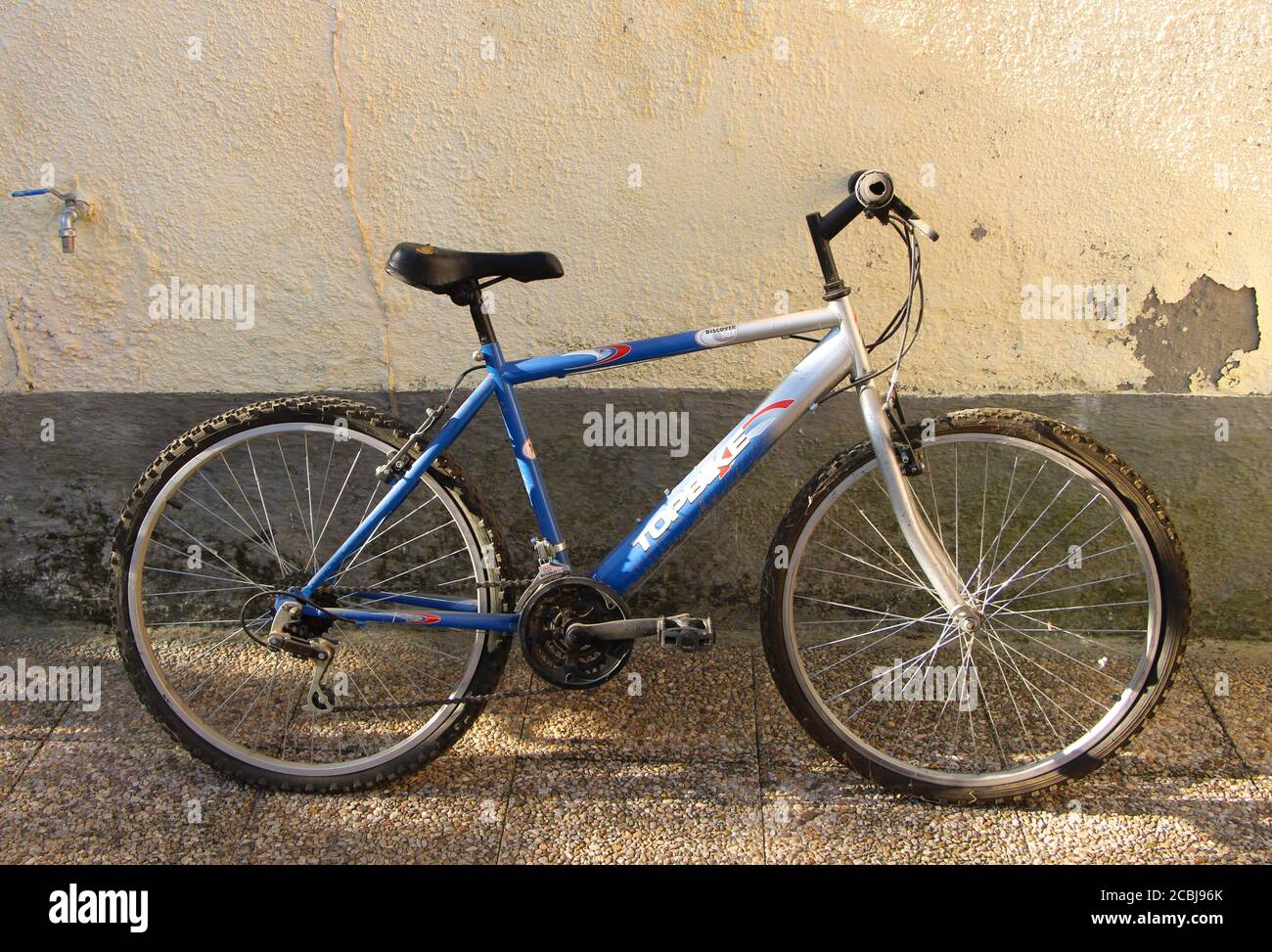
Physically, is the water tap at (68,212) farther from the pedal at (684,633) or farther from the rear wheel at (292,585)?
the pedal at (684,633)

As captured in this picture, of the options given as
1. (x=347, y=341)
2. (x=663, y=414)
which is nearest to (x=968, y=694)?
(x=663, y=414)

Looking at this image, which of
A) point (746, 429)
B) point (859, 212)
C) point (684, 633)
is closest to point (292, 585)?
point (684, 633)

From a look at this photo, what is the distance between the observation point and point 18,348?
11.5 feet

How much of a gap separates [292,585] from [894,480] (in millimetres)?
1602

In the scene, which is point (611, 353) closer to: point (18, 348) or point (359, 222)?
point (359, 222)

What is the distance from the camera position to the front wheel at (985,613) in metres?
2.70

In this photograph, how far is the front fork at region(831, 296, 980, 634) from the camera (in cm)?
265

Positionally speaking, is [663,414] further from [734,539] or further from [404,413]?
[404,413]

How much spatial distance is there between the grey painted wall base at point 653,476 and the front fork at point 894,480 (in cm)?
71

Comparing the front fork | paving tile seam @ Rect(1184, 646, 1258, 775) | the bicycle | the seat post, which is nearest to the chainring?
the bicycle

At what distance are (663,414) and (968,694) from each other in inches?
50.6

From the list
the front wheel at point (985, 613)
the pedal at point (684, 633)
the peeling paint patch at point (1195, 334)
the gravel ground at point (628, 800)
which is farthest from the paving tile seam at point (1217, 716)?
the pedal at point (684, 633)

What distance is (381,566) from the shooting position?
363cm

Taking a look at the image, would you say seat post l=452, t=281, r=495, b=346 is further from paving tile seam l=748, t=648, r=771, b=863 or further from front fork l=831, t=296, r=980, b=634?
paving tile seam l=748, t=648, r=771, b=863
